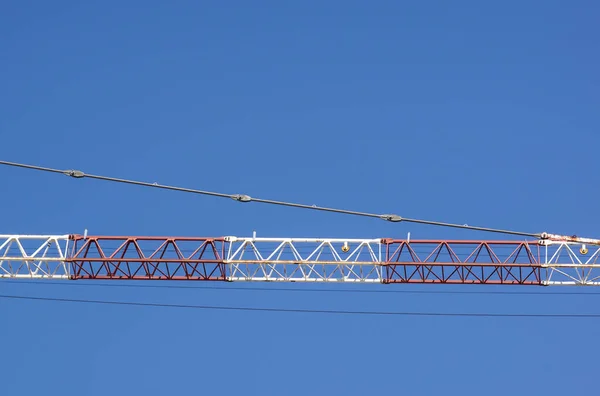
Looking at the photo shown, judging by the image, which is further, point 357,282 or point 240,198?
point 357,282

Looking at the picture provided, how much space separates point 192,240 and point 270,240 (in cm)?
542

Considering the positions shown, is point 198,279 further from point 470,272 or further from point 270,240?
point 470,272

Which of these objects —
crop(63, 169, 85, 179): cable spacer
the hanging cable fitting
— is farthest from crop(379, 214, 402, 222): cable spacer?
crop(63, 169, 85, 179): cable spacer

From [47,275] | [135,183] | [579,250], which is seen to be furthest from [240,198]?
[579,250]

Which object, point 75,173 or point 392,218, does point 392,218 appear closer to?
point 392,218

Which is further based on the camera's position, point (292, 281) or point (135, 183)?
point (292, 281)

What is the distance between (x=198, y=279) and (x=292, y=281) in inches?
248

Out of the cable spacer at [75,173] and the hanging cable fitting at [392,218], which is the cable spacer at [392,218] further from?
the cable spacer at [75,173]

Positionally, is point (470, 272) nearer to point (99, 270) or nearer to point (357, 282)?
point (357, 282)

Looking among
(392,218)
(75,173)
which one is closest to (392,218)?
(392,218)

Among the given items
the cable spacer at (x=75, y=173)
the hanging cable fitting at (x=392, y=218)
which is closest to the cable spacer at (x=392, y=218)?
the hanging cable fitting at (x=392, y=218)

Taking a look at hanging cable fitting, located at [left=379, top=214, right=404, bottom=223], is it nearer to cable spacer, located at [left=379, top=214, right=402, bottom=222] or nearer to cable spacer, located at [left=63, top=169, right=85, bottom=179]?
cable spacer, located at [left=379, top=214, right=402, bottom=222]

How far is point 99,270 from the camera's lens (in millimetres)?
114938

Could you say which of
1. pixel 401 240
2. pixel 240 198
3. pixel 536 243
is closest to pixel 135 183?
pixel 240 198
